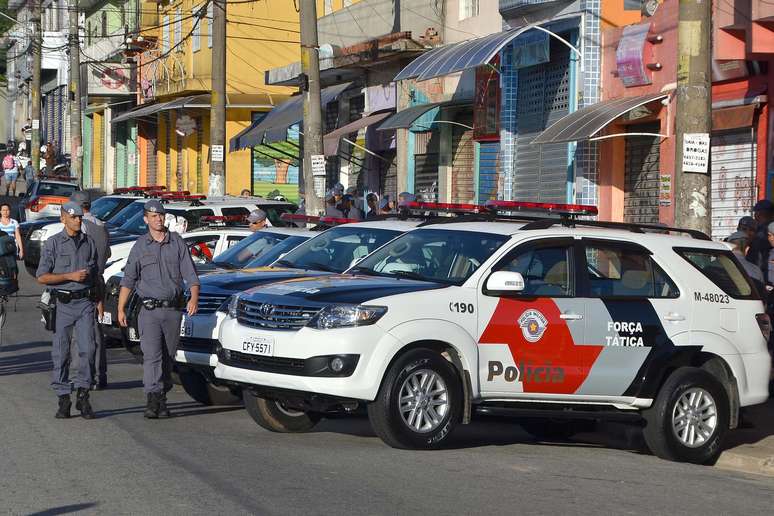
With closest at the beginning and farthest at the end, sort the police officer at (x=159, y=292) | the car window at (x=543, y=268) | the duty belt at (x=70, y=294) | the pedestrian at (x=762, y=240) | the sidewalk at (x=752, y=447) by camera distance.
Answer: the car window at (x=543, y=268) < the sidewalk at (x=752, y=447) < the police officer at (x=159, y=292) < the duty belt at (x=70, y=294) < the pedestrian at (x=762, y=240)

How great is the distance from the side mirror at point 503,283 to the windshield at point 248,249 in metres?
5.69

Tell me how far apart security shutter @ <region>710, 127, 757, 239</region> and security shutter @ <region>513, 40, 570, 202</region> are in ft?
13.5

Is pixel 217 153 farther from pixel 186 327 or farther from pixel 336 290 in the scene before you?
pixel 336 290

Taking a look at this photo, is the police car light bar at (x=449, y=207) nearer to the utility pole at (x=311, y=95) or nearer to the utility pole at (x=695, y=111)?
the utility pole at (x=695, y=111)

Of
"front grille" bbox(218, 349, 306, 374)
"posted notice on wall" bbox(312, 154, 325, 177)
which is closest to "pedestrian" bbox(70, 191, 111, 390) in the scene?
"front grille" bbox(218, 349, 306, 374)

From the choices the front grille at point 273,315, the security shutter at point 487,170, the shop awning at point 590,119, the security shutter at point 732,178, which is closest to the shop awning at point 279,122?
the security shutter at point 487,170

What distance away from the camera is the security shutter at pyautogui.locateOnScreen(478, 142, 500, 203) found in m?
26.7

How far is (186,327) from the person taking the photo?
12.7m

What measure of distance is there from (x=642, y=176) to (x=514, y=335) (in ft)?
39.2

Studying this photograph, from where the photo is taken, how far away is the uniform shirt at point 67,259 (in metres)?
12.0

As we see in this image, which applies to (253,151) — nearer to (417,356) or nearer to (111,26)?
(111,26)

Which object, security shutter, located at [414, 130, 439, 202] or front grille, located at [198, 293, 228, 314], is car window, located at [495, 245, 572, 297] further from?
security shutter, located at [414, 130, 439, 202]

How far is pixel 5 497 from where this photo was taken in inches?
320

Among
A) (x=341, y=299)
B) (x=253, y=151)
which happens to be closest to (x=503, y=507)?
(x=341, y=299)
